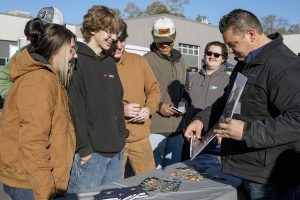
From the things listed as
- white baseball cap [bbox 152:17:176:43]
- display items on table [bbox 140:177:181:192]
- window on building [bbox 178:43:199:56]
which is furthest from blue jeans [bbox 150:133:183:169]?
window on building [bbox 178:43:199:56]

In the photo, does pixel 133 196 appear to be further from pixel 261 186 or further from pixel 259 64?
pixel 259 64

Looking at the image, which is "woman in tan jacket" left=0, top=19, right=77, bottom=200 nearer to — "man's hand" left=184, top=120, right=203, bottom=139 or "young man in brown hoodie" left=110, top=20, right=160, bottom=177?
→ "man's hand" left=184, top=120, right=203, bottom=139

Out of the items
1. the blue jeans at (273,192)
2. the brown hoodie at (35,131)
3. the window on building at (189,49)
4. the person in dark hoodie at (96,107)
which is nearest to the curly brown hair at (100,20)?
the person in dark hoodie at (96,107)

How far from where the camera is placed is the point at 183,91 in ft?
13.3

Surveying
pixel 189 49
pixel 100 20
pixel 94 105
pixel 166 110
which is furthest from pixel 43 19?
pixel 189 49

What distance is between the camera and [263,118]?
205 centimetres

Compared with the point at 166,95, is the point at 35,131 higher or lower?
lower

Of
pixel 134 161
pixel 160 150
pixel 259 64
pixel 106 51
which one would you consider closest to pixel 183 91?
pixel 160 150

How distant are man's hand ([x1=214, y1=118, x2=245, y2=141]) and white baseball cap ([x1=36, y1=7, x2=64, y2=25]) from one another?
167 centimetres

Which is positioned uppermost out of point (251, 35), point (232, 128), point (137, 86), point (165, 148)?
point (251, 35)

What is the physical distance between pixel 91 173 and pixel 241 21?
1.41m

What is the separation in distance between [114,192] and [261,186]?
84 cm

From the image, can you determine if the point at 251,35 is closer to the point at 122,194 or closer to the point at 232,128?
the point at 232,128

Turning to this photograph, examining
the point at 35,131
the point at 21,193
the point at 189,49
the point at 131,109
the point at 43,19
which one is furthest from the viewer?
the point at 189,49
